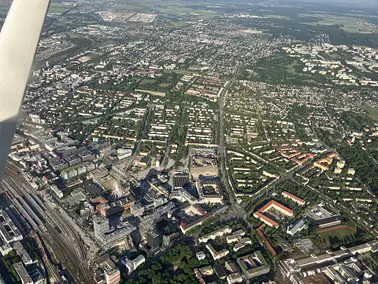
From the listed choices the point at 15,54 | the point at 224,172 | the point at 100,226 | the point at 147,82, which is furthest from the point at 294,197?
the point at 147,82

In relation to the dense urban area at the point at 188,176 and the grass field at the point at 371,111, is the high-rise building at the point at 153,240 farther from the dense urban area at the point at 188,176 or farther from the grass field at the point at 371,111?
the grass field at the point at 371,111

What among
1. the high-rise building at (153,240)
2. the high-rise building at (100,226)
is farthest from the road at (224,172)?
the high-rise building at (100,226)

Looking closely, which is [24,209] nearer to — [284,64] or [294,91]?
[294,91]

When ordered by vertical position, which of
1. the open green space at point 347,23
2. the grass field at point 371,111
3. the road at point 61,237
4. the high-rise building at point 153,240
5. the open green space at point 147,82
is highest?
the open green space at point 347,23

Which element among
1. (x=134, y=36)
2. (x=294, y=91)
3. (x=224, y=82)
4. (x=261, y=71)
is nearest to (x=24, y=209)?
A: (x=224, y=82)

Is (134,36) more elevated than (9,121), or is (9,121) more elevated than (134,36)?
(9,121)

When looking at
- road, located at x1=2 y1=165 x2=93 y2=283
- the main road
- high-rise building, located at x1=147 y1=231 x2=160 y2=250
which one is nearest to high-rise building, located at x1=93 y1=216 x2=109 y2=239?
road, located at x1=2 y1=165 x2=93 y2=283
